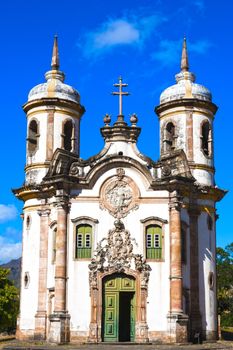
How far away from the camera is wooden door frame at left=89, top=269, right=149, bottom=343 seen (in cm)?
2955

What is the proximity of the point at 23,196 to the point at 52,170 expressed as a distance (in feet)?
11.8

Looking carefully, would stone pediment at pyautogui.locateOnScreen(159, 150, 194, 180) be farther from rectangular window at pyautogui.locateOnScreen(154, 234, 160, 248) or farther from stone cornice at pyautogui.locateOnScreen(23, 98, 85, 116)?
stone cornice at pyautogui.locateOnScreen(23, 98, 85, 116)

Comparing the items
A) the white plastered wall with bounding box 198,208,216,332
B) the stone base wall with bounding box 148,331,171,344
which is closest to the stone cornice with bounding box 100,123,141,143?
the white plastered wall with bounding box 198,208,216,332

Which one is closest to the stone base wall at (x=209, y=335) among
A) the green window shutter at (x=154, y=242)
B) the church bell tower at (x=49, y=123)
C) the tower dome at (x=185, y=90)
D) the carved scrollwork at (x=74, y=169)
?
the green window shutter at (x=154, y=242)

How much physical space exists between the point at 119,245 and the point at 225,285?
102 ft

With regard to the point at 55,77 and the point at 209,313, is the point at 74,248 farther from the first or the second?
the point at 55,77

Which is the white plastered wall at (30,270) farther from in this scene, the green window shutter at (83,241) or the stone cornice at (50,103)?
the stone cornice at (50,103)

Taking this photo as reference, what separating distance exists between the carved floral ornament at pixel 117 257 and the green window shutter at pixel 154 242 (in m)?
0.57

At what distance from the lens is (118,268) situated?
3020cm

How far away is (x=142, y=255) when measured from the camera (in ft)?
99.9

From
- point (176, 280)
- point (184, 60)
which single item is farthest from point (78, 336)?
point (184, 60)

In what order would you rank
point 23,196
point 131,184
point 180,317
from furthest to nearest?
point 23,196, point 131,184, point 180,317

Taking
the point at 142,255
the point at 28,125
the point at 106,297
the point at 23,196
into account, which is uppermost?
the point at 28,125

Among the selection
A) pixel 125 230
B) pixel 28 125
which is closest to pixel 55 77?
pixel 28 125
